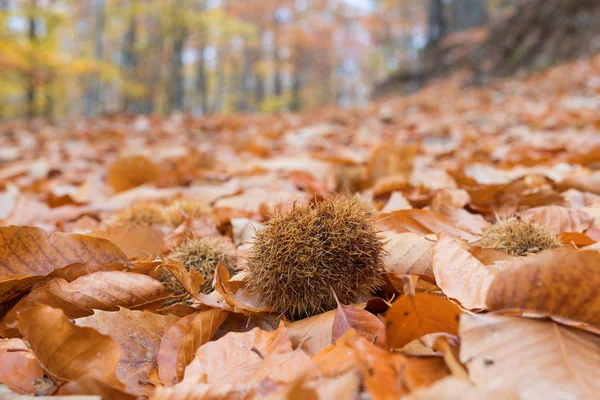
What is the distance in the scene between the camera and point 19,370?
95 cm

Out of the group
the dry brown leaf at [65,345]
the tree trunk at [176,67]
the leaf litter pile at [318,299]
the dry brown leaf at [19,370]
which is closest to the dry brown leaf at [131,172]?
the leaf litter pile at [318,299]

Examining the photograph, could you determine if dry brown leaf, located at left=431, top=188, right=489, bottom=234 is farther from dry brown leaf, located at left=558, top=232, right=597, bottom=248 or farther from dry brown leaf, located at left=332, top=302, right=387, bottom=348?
dry brown leaf, located at left=332, top=302, right=387, bottom=348

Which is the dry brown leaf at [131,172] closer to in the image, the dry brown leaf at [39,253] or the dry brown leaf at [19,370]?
the dry brown leaf at [39,253]

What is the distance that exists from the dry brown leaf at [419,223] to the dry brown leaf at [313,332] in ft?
1.72

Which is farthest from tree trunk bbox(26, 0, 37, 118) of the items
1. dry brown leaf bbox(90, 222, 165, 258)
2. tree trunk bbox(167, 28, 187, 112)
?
dry brown leaf bbox(90, 222, 165, 258)

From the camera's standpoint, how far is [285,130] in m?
6.09

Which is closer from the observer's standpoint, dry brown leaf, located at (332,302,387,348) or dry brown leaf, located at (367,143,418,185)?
dry brown leaf, located at (332,302,387,348)

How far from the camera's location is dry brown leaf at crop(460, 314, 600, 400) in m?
0.73

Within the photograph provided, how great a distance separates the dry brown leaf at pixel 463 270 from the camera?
107 cm

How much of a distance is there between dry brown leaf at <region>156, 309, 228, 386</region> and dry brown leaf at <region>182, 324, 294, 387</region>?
0.20 ft

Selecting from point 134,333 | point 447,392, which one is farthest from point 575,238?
point 134,333

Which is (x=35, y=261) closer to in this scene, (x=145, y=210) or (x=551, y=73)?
(x=145, y=210)

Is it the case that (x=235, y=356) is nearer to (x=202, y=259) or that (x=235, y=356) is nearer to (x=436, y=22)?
(x=202, y=259)

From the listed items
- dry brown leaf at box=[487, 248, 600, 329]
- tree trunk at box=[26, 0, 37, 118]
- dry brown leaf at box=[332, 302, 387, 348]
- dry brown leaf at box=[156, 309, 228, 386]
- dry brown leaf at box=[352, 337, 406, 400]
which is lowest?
dry brown leaf at box=[156, 309, 228, 386]
